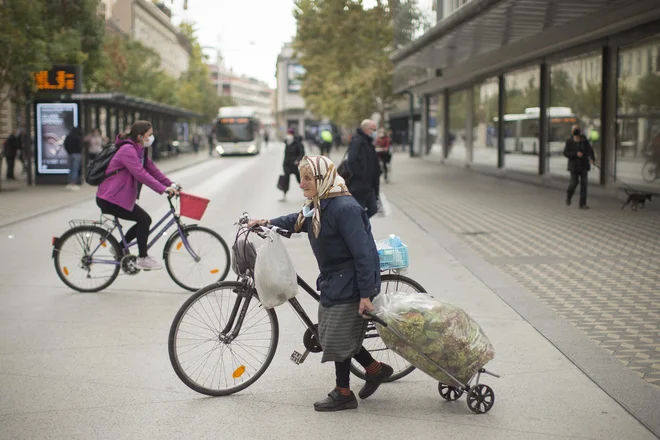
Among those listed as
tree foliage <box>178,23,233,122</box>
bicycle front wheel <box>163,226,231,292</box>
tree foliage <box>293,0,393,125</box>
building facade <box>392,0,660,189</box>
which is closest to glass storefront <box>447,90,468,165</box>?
building facade <box>392,0,660,189</box>

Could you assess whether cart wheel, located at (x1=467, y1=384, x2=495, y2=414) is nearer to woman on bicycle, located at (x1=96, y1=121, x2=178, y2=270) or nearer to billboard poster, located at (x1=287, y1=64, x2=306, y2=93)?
woman on bicycle, located at (x1=96, y1=121, x2=178, y2=270)

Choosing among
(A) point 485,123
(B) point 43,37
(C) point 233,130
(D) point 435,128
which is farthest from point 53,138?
(C) point 233,130

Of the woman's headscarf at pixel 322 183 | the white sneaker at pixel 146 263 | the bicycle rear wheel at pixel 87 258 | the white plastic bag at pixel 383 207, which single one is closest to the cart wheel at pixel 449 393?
the woman's headscarf at pixel 322 183

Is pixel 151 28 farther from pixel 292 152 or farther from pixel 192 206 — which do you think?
pixel 192 206

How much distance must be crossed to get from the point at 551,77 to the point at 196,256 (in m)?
18.4

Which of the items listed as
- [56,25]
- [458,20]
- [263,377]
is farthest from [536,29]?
[263,377]

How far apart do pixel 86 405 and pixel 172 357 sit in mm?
545

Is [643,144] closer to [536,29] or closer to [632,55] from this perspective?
[632,55]

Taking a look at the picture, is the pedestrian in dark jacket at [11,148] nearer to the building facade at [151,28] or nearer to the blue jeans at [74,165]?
the blue jeans at [74,165]

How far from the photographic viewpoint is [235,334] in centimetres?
543

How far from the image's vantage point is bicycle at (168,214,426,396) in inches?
208

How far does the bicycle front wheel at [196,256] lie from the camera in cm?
890

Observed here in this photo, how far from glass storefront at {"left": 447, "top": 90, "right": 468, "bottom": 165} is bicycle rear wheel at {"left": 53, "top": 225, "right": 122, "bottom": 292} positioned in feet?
95.6

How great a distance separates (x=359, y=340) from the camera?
5.11 meters
